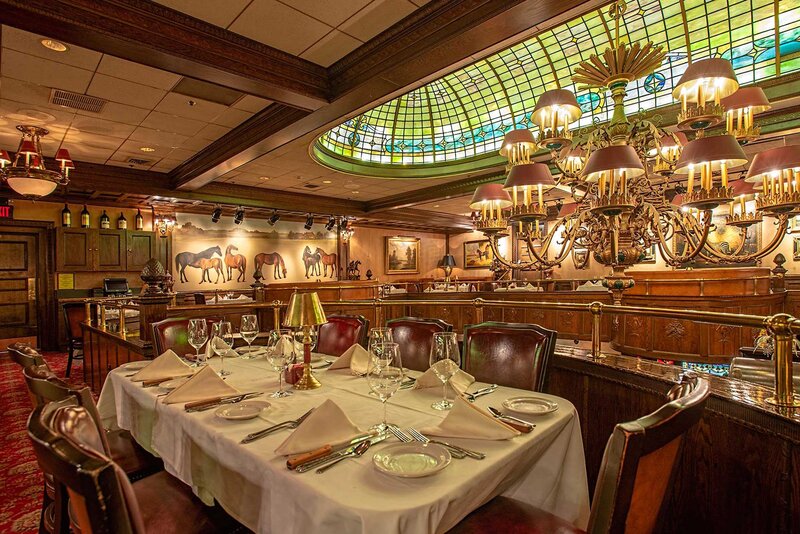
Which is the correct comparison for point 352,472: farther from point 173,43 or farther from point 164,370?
point 173,43

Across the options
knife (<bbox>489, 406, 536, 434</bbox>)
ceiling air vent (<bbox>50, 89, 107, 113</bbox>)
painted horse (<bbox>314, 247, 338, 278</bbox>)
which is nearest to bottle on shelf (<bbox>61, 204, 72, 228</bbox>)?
ceiling air vent (<bbox>50, 89, 107, 113</bbox>)

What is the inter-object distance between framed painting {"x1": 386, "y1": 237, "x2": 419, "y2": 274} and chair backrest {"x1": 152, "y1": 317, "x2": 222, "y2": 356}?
11.0 meters

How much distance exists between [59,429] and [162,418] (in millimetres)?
891

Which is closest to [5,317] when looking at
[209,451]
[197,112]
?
[197,112]

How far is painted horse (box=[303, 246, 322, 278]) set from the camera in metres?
11.8

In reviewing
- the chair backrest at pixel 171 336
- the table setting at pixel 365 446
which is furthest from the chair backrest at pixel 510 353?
the chair backrest at pixel 171 336

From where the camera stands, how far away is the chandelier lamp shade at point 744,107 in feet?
9.70

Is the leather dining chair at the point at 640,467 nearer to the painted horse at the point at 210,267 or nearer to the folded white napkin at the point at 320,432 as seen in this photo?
the folded white napkin at the point at 320,432

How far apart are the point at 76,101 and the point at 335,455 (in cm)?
515

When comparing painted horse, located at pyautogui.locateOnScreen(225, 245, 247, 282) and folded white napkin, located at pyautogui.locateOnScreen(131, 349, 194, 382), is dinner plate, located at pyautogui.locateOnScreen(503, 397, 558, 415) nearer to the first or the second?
folded white napkin, located at pyautogui.locateOnScreen(131, 349, 194, 382)

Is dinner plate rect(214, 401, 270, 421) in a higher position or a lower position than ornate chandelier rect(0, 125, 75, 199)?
lower

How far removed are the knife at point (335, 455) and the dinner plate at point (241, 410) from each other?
0.46 meters

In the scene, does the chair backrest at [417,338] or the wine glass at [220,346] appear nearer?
the wine glass at [220,346]

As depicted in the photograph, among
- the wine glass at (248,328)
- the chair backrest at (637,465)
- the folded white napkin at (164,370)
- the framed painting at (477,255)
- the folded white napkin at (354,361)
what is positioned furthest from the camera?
the framed painting at (477,255)
